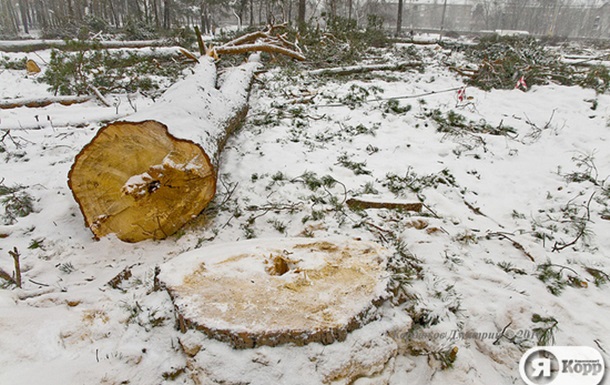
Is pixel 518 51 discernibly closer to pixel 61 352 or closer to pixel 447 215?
pixel 447 215

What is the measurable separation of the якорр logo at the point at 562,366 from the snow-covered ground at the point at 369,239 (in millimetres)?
56

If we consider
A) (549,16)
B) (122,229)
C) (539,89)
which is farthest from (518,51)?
(549,16)

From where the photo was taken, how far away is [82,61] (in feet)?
21.5

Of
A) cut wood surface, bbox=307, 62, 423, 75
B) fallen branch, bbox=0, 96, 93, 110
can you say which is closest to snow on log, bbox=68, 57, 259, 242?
fallen branch, bbox=0, 96, 93, 110

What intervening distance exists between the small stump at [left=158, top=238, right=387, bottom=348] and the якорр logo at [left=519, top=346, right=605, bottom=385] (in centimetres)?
84

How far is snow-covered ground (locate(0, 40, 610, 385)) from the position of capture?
1.47 metres

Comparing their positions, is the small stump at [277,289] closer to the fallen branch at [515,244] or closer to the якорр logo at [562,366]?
the якорр logo at [562,366]

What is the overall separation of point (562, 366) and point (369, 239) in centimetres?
142

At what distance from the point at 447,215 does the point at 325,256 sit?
1.78 meters

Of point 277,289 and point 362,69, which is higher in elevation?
point 362,69

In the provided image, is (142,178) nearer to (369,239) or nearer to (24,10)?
(369,239)

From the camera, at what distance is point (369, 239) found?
8.93 ft

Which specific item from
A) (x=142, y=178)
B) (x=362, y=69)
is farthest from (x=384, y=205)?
(x=362, y=69)

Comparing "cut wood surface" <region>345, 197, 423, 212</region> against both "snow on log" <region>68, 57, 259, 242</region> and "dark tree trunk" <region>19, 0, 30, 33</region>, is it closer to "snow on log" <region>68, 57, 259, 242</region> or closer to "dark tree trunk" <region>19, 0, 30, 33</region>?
"snow on log" <region>68, 57, 259, 242</region>
